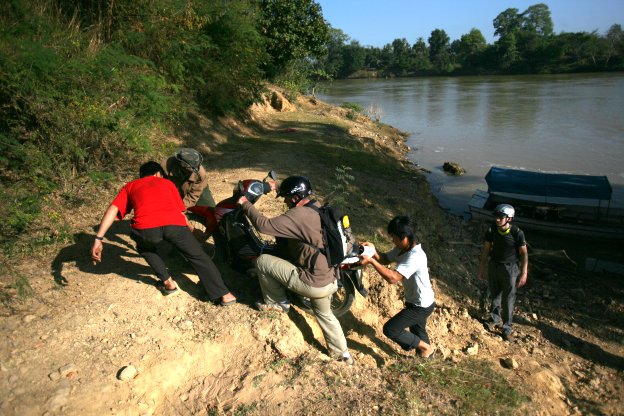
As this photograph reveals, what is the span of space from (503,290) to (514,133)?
2144cm

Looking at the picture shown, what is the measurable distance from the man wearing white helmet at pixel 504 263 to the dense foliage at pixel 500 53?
4440 centimetres

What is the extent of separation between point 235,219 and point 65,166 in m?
3.47

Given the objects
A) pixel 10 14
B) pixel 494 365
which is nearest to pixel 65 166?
pixel 10 14

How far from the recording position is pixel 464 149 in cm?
2195

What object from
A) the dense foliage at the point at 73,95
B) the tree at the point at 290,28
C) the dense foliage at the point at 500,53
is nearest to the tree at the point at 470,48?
the dense foliage at the point at 500,53

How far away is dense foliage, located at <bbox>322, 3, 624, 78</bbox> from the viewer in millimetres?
61062

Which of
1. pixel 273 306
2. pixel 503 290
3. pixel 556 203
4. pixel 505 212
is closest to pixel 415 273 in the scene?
pixel 273 306

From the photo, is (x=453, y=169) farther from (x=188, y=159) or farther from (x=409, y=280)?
(x=188, y=159)

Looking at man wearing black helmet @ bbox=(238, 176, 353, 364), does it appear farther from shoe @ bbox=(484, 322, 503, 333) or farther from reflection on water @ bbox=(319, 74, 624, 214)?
reflection on water @ bbox=(319, 74, 624, 214)

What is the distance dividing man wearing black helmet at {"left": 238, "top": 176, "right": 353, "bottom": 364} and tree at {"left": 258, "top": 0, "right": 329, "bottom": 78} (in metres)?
17.8

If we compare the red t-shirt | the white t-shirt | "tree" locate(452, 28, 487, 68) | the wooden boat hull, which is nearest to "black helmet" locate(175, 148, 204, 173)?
the red t-shirt

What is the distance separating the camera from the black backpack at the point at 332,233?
3.59 m

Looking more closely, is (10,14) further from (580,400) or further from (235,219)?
(580,400)

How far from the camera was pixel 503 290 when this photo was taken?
5.51 meters
